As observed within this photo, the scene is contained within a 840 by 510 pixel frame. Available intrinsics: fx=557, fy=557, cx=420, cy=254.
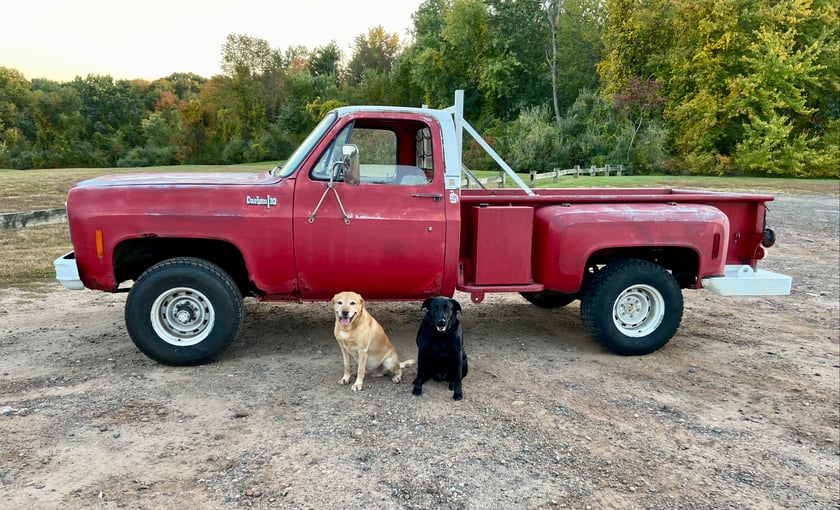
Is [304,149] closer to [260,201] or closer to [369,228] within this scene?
[260,201]

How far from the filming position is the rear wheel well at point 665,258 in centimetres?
528

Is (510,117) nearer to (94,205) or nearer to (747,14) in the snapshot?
(747,14)

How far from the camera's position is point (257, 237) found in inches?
178

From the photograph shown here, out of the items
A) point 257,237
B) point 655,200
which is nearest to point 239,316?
point 257,237

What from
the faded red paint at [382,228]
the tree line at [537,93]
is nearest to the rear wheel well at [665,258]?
the faded red paint at [382,228]

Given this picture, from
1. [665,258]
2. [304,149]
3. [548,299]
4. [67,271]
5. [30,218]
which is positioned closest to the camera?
[67,271]

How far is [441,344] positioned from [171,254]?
8.49 ft

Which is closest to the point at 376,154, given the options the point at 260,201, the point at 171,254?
the point at 260,201

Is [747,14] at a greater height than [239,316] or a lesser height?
greater

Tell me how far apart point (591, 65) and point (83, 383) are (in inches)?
2151

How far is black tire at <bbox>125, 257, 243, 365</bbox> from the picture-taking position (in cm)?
445

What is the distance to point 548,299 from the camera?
6746mm

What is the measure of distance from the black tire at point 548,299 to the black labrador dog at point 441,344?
8.78 ft

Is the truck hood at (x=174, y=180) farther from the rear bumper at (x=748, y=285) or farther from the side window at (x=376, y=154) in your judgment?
the rear bumper at (x=748, y=285)
